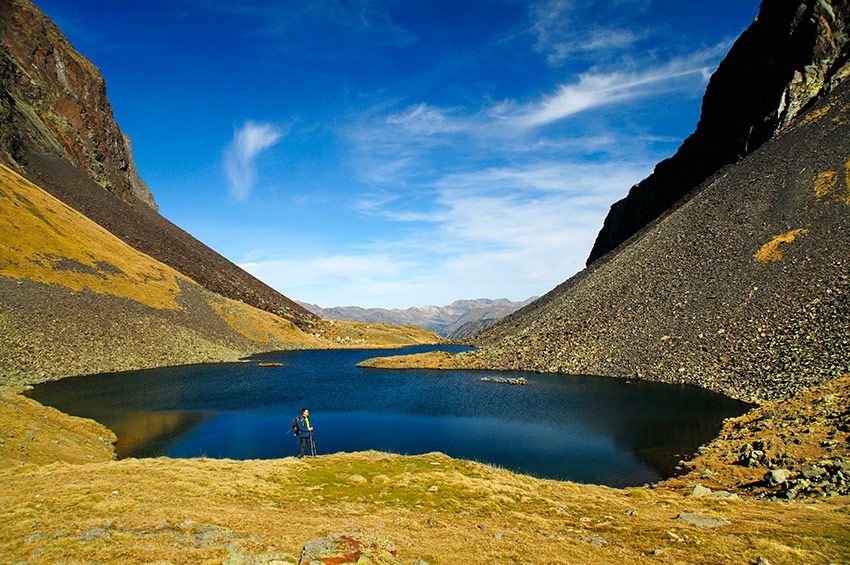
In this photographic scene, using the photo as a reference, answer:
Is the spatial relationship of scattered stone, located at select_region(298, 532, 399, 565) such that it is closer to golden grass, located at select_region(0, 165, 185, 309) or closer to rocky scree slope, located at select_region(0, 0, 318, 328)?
golden grass, located at select_region(0, 165, 185, 309)

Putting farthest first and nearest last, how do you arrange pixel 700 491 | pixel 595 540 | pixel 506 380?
1. pixel 506 380
2. pixel 700 491
3. pixel 595 540

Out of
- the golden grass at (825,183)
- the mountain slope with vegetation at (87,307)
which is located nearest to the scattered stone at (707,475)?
the golden grass at (825,183)

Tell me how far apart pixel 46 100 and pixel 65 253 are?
10858 cm

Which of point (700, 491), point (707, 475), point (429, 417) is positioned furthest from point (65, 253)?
point (700, 491)

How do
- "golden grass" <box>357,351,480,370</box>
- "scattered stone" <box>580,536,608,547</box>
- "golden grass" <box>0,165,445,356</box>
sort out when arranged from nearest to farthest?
"scattered stone" <box>580,536,608,547</box> → "golden grass" <box>0,165,445,356</box> → "golden grass" <box>357,351,480,370</box>

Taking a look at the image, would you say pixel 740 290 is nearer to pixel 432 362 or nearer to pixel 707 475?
pixel 707 475

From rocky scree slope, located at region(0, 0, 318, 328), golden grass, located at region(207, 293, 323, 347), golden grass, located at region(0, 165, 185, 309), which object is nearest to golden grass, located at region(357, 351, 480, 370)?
golden grass, located at region(207, 293, 323, 347)

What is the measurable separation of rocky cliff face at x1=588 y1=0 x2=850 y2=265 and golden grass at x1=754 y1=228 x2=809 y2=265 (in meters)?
39.3

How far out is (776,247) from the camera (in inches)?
2830

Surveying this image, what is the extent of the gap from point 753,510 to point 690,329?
54440 millimetres

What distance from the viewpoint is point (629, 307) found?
82.1m

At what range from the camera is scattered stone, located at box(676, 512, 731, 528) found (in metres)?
18.7

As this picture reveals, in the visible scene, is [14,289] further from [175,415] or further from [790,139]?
[790,139]

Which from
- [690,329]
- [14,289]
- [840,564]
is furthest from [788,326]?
[14,289]
